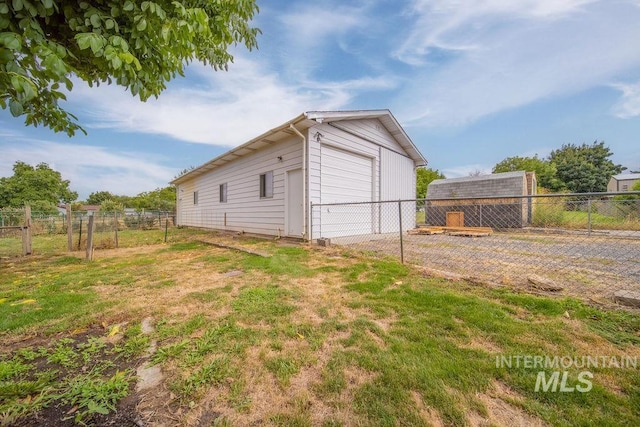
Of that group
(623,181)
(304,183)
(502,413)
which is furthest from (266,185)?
(623,181)

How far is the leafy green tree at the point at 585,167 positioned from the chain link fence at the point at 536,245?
23.0 metres

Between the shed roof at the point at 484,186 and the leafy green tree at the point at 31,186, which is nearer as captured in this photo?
the shed roof at the point at 484,186

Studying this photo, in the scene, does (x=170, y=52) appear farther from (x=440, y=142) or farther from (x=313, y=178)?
(x=440, y=142)

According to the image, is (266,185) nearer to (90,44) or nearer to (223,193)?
(223,193)

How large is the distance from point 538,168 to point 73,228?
1546 inches

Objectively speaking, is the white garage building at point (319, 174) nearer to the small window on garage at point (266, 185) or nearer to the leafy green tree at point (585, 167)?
the small window on garage at point (266, 185)

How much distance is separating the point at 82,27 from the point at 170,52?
1.97 feet

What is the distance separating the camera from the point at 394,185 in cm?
963

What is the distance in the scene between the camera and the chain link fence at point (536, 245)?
3.30 meters

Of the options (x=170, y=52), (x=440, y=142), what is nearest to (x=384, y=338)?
(x=170, y=52)

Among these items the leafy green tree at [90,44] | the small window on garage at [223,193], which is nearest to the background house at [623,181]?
the small window on garage at [223,193]

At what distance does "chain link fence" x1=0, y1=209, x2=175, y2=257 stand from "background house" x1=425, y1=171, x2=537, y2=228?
1311cm

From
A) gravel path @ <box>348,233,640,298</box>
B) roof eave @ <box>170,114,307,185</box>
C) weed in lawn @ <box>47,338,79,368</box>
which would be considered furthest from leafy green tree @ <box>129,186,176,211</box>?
gravel path @ <box>348,233,640,298</box>

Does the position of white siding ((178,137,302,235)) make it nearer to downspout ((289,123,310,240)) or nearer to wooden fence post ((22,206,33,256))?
downspout ((289,123,310,240))
